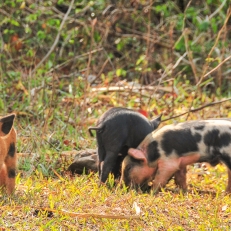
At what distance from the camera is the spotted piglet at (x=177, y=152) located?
795cm

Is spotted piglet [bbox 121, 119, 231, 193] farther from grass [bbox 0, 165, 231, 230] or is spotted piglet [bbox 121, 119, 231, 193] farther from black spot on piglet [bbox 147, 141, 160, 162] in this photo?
grass [bbox 0, 165, 231, 230]

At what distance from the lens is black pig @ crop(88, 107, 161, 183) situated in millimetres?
8180

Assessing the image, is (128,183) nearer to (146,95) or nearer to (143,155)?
(143,155)

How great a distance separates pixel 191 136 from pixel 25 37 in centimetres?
575

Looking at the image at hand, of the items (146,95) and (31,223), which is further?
(146,95)

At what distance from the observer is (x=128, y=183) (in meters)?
8.09

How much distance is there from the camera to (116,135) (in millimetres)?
8219

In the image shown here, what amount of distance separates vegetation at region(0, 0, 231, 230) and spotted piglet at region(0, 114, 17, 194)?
0.15 metres

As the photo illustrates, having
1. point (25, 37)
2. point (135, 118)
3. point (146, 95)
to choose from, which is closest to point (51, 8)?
point (25, 37)

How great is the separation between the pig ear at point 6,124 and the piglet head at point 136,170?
60.1 inches

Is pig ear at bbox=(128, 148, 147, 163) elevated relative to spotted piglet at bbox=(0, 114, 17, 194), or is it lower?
lower

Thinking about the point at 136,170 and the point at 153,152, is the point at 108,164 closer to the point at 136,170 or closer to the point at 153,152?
the point at 136,170

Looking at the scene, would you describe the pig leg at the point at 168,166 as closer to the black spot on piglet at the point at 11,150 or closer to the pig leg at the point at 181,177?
the pig leg at the point at 181,177

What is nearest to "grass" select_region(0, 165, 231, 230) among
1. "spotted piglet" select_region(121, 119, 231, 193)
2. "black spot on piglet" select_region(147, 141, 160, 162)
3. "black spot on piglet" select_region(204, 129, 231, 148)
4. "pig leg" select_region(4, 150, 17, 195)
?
"pig leg" select_region(4, 150, 17, 195)
